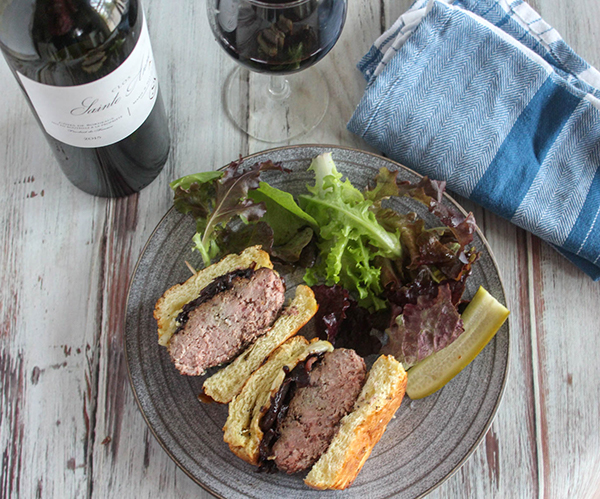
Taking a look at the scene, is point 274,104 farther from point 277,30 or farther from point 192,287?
point 192,287

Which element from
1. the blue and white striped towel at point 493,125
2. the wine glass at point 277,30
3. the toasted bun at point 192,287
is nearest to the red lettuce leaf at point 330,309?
the toasted bun at point 192,287

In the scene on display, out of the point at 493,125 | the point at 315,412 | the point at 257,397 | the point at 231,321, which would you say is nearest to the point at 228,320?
the point at 231,321

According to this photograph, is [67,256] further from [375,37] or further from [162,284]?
[375,37]

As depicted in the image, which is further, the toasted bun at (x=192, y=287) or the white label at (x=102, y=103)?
the toasted bun at (x=192, y=287)

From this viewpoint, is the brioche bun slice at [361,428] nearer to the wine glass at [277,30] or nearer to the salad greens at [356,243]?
the salad greens at [356,243]

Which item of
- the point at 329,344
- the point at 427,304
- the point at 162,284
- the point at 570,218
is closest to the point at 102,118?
the point at 162,284
